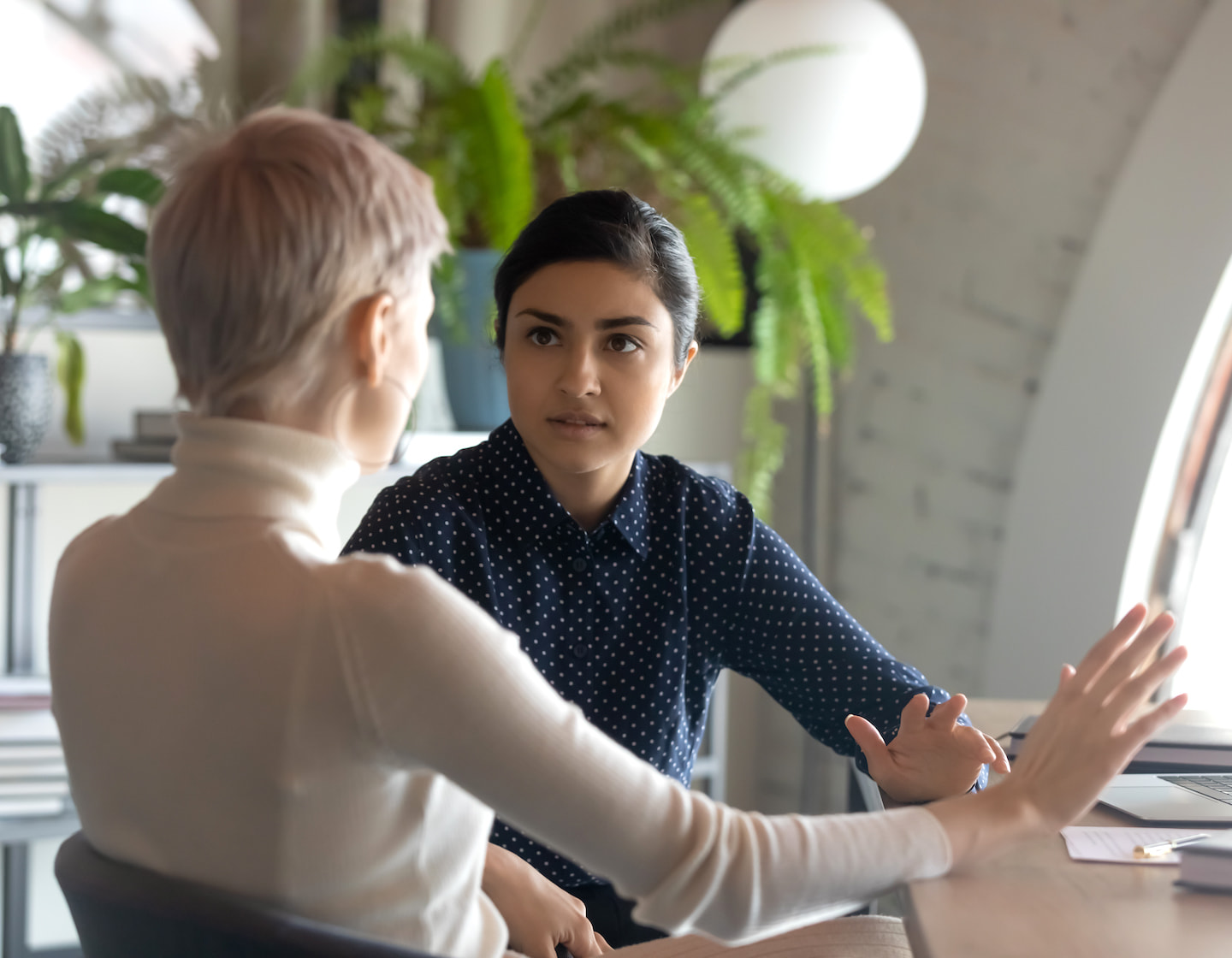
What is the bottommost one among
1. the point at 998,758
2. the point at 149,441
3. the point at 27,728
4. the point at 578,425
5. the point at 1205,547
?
the point at 27,728

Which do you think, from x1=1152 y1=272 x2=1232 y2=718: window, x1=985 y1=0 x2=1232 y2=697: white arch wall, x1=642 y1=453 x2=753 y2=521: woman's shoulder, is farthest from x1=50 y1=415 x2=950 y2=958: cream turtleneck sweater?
x1=1152 y1=272 x2=1232 y2=718: window

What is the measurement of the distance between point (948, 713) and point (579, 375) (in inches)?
19.5

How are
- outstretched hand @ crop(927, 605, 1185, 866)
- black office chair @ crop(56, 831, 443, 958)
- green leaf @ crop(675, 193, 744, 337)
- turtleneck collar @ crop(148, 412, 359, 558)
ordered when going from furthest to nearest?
green leaf @ crop(675, 193, 744, 337) < outstretched hand @ crop(927, 605, 1185, 866) < turtleneck collar @ crop(148, 412, 359, 558) < black office chair @ crop(56, 831, 443, 958)

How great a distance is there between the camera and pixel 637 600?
1.33m

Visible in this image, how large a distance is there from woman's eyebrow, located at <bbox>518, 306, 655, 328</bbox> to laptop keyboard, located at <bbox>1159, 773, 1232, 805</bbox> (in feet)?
2.33

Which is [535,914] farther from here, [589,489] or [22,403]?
[22,403]

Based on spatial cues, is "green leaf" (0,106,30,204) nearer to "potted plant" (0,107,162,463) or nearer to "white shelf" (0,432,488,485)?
"potted plant" (0,107,162,463)

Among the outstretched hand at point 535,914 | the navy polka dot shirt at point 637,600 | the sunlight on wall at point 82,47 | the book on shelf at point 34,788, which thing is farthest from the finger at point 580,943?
the sunlight on wall at point 82,47

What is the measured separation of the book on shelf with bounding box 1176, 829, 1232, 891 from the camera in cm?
87

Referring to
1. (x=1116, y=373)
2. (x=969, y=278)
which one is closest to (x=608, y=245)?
(x=1116, y=373)

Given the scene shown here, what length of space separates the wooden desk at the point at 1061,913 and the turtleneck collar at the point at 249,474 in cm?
47

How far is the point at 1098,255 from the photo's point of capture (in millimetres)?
2359

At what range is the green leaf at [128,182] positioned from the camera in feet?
6.69

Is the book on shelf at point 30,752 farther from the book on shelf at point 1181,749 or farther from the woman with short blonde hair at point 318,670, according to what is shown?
the book on shelf at point 1181,749
